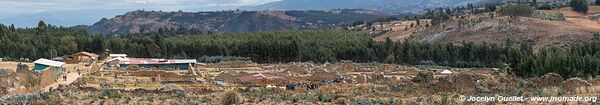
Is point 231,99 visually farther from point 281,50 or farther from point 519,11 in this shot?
point 519,11

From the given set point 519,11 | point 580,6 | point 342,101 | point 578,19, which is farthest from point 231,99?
point 580,6

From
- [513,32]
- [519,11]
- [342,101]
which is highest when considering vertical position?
[519,11]

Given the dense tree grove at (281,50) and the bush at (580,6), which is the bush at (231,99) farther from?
the bush at (580,6)

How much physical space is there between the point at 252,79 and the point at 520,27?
63956 millimetres

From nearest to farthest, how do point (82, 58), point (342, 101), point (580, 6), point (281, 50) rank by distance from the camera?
1. point (342, 101)
2. point (82, 58)
3. point (281, 50)
4. point (580, 6)

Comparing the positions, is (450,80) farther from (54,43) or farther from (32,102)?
(54,43)

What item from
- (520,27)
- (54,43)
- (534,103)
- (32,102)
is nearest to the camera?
(534,103)

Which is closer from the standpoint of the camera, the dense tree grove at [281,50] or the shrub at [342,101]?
the shrub at [342,101]

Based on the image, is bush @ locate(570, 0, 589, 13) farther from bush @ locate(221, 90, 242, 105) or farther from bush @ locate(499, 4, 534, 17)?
bush @ locate(221, 90, 242, 105)

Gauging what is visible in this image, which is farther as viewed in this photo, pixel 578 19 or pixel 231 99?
pixel 578 19

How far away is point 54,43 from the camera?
77.4 m

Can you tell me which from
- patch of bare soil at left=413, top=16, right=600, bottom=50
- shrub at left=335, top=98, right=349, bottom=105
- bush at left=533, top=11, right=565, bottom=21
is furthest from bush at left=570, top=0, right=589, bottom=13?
shrub at left=335, top=98, right=349, bottom=105

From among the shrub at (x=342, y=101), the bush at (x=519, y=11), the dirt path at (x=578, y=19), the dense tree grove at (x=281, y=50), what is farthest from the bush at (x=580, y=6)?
the shrub at (x=342, y=101)

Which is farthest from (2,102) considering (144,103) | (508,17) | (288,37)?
(508,17)
